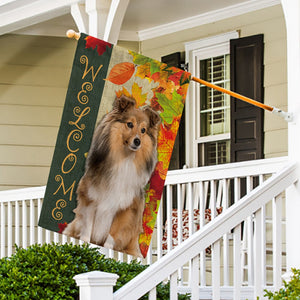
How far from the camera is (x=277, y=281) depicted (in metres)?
3.65

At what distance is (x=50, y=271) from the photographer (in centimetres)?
417

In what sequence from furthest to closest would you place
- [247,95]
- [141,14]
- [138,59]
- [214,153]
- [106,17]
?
[141,14] → [214,153] → [247,95] → [106,17] → [138,59]

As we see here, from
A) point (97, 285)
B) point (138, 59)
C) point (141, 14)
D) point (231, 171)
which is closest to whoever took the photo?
point (97, 285)

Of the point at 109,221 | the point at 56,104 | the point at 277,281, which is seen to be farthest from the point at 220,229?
the point at 56,104

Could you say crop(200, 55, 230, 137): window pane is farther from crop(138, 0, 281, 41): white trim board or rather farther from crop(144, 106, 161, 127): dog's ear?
crop(144, 106, 161, 127): dog's ear

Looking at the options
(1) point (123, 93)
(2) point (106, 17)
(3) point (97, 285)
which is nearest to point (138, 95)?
(1) point (123, 93)

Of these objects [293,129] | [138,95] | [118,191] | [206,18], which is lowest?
[118,191]

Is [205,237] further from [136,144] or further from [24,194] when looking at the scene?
[24,194]

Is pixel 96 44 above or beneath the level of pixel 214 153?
beneath

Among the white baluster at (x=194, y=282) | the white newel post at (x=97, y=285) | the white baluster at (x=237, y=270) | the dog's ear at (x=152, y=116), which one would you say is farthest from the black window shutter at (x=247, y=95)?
the white newel post at (x=97, y=285)

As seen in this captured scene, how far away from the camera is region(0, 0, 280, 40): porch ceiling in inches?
264

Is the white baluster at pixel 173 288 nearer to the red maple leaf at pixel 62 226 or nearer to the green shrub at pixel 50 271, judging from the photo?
the green shrub at pixel 50 271

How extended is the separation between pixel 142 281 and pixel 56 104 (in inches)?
199

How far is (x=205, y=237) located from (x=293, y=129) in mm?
929
